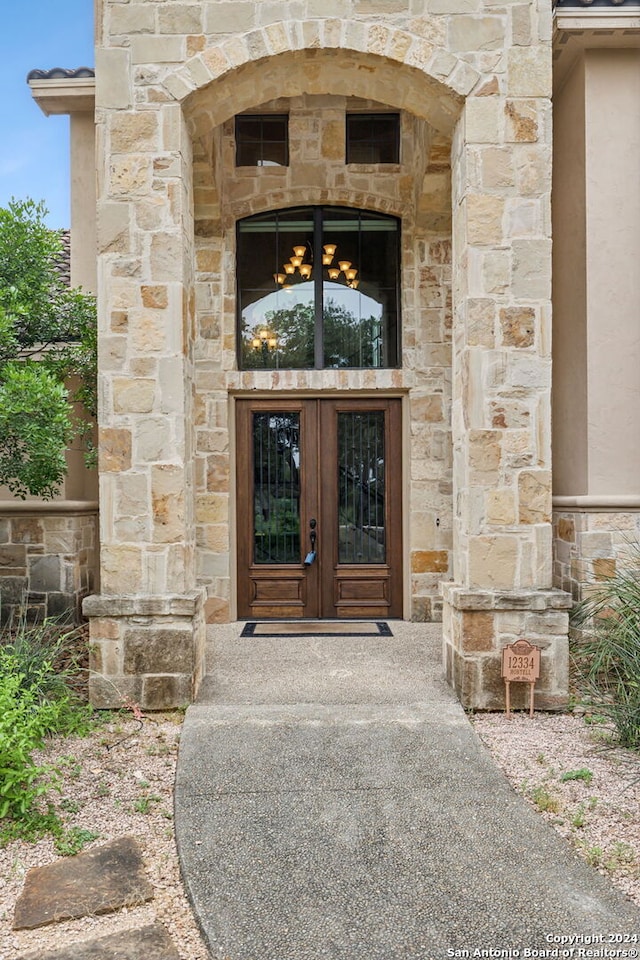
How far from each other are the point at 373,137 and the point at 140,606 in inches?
213

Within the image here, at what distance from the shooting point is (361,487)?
6.76 meters

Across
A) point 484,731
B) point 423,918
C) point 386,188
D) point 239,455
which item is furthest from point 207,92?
point 423,918

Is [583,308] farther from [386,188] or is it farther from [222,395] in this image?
[222,395]

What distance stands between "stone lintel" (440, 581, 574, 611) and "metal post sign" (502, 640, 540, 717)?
254 mm

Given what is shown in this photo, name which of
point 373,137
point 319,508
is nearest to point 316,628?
point 319,508

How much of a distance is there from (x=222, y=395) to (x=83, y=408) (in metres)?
1.34

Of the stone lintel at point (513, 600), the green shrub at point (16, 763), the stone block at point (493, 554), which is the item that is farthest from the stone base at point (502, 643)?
the green shrub at point (16, 763)

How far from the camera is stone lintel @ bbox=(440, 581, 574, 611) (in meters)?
4.22

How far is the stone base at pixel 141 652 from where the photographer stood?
13.8 ft

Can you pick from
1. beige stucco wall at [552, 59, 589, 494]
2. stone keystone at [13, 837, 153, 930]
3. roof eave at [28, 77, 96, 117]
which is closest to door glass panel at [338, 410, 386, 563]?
beige stucco wall at [552, 59, 589, 494]

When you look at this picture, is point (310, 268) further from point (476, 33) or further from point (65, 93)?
point (476, 33)

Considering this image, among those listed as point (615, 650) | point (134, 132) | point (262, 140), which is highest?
point (262, 140)

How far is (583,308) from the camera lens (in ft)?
17.9

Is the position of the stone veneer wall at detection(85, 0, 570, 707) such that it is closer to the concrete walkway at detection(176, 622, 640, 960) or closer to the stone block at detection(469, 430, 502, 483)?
the stone block at detection(469, 430, 502, 483)
